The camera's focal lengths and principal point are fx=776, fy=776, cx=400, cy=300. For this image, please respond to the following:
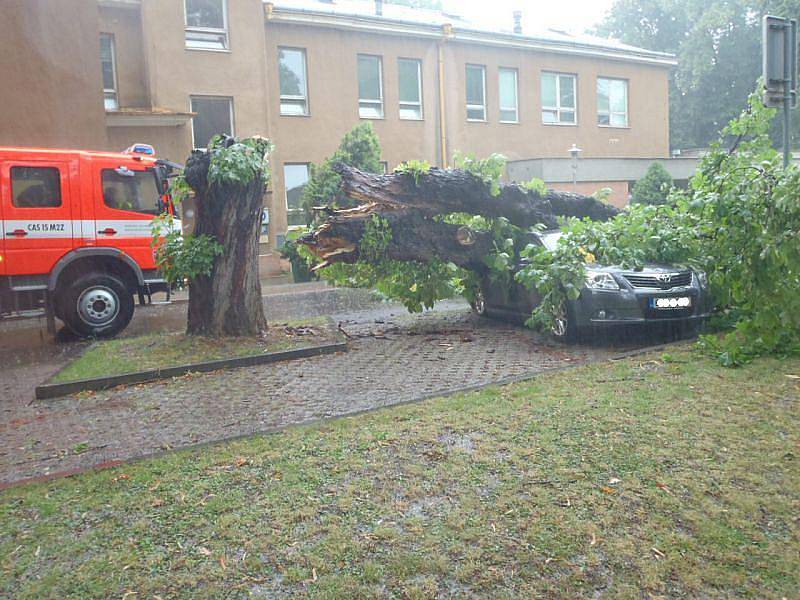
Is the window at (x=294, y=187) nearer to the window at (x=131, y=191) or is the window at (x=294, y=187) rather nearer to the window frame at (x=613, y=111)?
the window at (x=131, y=191)

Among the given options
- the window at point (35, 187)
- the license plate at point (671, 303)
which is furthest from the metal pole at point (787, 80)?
the window at point (35, 187)

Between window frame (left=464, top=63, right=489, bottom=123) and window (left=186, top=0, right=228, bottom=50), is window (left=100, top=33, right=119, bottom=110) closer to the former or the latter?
window (left=186, top=0, right=228, bottom=50)

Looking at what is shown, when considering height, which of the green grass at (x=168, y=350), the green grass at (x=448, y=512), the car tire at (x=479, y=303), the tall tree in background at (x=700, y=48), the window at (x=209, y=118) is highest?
the tall tree in background at (x=700, y=48)

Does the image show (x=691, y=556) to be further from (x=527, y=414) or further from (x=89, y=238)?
(x=89, y=238)

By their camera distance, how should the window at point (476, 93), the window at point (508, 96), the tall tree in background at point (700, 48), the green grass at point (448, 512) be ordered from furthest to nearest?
1. the tall tree in background at point (700, 48)
2. the window at point (508, 96)
3. the window at point (476, 93)
4. the green grass at point (448, 512)

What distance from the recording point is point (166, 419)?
648cm

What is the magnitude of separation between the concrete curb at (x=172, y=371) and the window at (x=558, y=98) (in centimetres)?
2390

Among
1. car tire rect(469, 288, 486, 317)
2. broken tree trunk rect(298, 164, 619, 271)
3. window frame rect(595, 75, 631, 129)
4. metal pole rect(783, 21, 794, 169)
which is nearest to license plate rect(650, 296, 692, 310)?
metal pole rect(783, 21, 794, 169)

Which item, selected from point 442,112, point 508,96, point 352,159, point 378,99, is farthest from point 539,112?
point 352,159

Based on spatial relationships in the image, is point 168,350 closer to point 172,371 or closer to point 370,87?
point 172,371

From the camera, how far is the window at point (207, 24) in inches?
910

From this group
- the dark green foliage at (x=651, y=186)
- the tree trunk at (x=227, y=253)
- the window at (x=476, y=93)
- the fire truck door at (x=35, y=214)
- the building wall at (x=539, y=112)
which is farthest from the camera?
the window at (x=476, y=93)

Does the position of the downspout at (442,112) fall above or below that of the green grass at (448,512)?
above

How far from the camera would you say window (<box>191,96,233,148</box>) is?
23469mm
